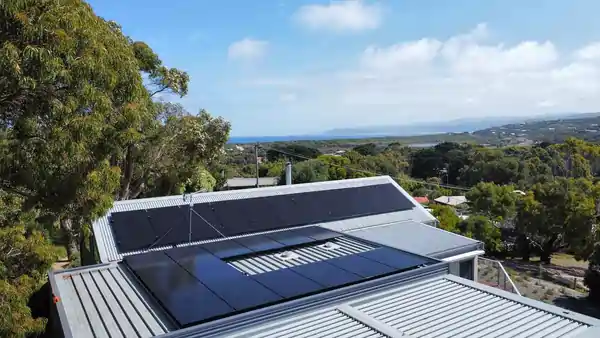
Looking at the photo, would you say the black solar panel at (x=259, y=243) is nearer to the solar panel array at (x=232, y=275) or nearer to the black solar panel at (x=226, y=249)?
the solar panel array at (x=232, y=275)

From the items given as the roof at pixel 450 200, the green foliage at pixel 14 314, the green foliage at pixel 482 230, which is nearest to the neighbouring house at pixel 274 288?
the green foliage at pixel 14 314

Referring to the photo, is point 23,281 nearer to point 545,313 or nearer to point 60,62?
point 60,62

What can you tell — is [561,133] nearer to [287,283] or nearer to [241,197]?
[241,197]

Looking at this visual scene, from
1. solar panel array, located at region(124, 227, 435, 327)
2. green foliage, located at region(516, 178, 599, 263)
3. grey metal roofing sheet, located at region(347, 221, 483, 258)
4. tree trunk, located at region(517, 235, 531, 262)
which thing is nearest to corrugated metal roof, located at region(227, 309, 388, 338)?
solar panel array, located at region(124, 227, 435, 327)

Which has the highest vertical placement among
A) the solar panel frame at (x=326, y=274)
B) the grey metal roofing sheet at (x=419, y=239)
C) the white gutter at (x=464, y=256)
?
the solar panel frame at (x=326, y=274)

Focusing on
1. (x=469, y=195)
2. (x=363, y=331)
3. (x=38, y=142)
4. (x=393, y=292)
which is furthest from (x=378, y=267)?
(x=469, y=195)

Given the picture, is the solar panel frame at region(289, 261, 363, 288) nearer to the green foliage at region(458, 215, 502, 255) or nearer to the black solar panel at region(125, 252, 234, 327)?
the black solar panel at region(125, 252, 234, 327)
